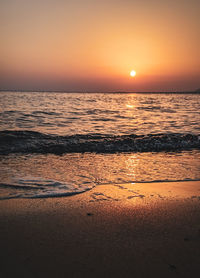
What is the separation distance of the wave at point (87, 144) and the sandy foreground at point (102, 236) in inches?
169

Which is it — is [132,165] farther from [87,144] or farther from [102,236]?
[102,236]

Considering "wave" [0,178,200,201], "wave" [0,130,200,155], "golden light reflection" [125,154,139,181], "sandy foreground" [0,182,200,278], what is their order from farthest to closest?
1. "wave" [0,130,200,155]
2. "golden light reflection" [125,154,139,181]
3. "wave" [0,178,200,201]
4. "sandy foreground" [0,182,200,278]

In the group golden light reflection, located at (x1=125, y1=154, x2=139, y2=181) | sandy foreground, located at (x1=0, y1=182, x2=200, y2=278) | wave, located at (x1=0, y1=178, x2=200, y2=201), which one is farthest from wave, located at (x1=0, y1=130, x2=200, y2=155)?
sandy foreground, located at (x1=0, y1=182, x2=200, y2=278)

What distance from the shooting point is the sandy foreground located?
1.76 m

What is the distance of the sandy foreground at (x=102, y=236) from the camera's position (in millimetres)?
1758

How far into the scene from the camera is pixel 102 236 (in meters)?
2.19

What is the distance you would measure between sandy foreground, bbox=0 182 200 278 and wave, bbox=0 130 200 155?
4.30 meters

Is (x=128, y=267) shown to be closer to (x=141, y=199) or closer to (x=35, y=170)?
(x=141, y=199)

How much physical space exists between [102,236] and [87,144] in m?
6.20

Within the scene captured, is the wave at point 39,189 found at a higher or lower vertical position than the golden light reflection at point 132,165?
higher

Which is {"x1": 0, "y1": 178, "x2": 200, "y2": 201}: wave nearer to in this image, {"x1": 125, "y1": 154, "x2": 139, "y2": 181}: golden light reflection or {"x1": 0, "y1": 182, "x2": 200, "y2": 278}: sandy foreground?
{"x1": 0, "y1": 182, "x2": 200, "y2": 278}: sandy foreground

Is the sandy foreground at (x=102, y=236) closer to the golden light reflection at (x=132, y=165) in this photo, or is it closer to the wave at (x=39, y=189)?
the wave at (x=39, y=189)

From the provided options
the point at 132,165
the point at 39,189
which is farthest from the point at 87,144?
the point at 39,189

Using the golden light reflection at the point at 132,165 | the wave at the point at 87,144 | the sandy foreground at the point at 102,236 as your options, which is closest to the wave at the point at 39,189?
the sandy foreground at the point at 102,236
